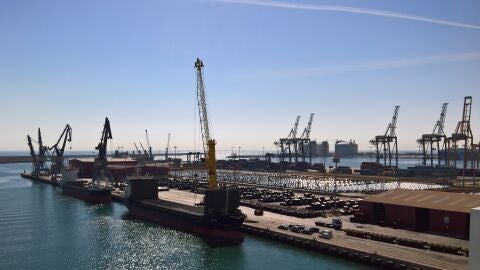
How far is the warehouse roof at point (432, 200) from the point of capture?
39.9m

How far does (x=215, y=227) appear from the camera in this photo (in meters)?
43.5

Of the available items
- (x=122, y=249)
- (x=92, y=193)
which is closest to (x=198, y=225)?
(x=122, y=249)

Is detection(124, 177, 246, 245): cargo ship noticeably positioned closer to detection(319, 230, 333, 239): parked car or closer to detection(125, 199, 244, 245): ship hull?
detection(125, 199, 244, 245): ship hull

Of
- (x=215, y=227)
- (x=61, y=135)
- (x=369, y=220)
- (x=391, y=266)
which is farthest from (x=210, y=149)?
(x=61, y=135)

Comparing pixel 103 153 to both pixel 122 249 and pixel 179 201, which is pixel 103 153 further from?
pixel 122 249

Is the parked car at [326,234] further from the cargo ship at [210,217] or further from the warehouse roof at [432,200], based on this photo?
the warehouse roof at [432,200]

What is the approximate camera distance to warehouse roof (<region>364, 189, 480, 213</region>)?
131ft

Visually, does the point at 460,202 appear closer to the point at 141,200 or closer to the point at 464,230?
the point at 464,230

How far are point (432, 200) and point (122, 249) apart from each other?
103ft

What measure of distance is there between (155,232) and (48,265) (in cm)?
1446

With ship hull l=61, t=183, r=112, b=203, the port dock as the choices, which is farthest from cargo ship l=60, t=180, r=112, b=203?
the port dock

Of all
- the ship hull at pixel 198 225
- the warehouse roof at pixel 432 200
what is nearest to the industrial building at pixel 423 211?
the warehouse roof at pixel 432 200

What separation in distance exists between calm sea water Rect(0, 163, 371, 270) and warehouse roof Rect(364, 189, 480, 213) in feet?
44.2

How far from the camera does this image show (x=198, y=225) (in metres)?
45.2
